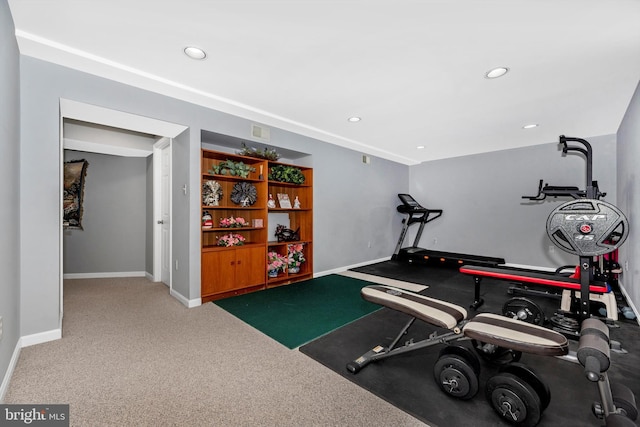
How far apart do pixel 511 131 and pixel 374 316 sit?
4.00 meters

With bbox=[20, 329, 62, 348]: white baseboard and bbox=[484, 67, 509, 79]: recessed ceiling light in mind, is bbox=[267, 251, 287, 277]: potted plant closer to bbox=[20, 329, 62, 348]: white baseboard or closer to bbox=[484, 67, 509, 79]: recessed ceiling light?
bbox=[20, 329, 62, 348]: white baseboard

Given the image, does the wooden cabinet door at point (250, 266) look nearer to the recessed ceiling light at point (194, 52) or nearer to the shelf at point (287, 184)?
the shelf at point (287, 184)

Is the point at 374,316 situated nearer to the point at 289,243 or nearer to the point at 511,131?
the point at 289,243

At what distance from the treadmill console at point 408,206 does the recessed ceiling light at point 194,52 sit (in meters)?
5.09

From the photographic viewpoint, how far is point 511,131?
4.50 metres

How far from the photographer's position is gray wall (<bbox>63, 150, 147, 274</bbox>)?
4.50 m

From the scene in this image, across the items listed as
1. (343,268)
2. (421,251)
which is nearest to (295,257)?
(343,268)

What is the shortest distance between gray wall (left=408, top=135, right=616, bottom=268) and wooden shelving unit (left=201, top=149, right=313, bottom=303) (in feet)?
12.3

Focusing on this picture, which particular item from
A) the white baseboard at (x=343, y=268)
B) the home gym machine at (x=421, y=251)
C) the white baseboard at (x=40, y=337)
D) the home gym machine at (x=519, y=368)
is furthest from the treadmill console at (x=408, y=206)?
the white baseboard at (x=40, y=337)

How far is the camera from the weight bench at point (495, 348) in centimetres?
142

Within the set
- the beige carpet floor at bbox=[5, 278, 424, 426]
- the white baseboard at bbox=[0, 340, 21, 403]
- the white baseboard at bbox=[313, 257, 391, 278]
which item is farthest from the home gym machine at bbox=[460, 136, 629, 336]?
A: the white baseboard at bbox=[0, 340, 21, 403]

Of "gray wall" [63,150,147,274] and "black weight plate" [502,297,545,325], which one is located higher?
"gray wall" [63,150,147,274]

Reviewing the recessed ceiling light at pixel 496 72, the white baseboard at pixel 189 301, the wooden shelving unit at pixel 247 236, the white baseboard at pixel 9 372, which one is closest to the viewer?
the white baseboard at pixel 9 372

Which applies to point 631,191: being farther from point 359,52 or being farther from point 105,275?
point 105,275
